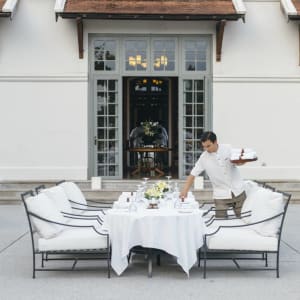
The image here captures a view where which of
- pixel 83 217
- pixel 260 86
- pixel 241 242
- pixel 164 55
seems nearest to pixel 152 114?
pixel 164 55

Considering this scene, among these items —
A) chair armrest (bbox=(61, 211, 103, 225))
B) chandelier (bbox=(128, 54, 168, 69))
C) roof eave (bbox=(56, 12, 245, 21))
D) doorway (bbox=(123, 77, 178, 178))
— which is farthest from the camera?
doorway (bbox=(123, 77, 178, 178))

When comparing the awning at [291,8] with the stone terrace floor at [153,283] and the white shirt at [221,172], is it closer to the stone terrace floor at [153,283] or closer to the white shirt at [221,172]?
the white shirt at [221,172]

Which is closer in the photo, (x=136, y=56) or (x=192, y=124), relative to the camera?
(x=136, y=56)

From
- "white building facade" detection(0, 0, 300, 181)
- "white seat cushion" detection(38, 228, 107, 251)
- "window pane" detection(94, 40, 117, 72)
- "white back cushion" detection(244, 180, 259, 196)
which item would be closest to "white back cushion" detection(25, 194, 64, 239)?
"white seat cushion" detection(38, 228, 107, 251)

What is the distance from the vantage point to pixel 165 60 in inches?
613

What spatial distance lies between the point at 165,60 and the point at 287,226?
6044 millimetres

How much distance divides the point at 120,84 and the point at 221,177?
7533 millimetres

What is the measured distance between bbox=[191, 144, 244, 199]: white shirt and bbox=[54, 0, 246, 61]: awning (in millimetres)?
6616

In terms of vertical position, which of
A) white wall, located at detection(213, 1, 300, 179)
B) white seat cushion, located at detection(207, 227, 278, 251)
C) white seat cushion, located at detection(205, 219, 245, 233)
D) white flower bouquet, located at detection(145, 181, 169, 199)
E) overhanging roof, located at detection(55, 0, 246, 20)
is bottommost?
white seat cushion, located at detection(207, 227, 278, 251)

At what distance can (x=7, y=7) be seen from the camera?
1455cm

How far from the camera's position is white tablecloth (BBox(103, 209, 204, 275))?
6.95 meters

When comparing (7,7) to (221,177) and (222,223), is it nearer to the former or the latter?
(221,177)

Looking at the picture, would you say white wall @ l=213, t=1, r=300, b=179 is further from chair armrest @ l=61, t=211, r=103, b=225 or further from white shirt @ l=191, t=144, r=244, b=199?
chair armrest @ l=61, t=211, r=103, b=225

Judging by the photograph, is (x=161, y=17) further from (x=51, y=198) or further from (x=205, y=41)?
(x=51, y=198)
